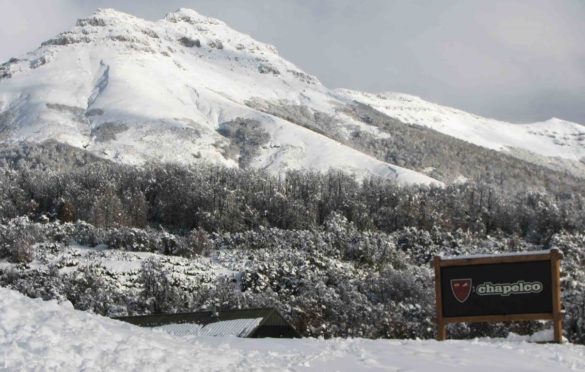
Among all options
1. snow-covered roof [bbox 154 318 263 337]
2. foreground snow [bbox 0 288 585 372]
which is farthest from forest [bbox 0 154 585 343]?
foreground snow [bbox 0 288 585 372]

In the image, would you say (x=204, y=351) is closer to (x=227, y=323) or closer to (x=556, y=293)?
(x=556, y=293)

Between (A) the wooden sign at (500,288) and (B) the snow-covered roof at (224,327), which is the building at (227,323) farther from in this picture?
(A) the wooden sign at (500,288)

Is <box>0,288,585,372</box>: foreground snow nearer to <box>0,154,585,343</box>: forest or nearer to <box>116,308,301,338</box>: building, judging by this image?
<box>116,308,301,338</box>: building

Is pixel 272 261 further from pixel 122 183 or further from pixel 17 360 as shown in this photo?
pixel 17 360

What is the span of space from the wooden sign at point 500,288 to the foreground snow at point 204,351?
1.42m

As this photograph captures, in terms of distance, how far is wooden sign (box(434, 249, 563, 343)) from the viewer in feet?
73.6

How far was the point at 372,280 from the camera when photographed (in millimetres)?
94000

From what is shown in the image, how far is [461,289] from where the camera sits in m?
23.2

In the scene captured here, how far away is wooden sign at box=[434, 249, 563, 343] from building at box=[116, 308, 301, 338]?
40.0ft

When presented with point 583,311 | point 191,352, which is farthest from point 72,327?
point 583,311

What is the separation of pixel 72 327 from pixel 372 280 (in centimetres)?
7849

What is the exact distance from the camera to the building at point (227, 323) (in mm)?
34188

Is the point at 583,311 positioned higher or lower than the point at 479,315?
lower

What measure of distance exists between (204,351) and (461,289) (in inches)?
331
